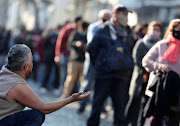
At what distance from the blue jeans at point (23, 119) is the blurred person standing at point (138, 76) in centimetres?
322

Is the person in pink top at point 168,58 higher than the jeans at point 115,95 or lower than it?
→ higher

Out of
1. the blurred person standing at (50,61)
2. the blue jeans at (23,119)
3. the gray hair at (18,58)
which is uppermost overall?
the gray hair at (18,58)

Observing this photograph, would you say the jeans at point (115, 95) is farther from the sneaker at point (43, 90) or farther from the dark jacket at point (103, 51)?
the sneaker at point (43, 90)

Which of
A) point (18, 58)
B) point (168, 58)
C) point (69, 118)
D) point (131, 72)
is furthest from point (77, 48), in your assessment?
point (18, 58)

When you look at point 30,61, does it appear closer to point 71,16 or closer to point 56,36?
point 56,36

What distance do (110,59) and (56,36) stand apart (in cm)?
659

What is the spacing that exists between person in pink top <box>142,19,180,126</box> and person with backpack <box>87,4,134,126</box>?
1.57ft

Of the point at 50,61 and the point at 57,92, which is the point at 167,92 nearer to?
the point at 57,92

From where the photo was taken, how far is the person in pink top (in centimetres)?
596

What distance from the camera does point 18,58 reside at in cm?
443

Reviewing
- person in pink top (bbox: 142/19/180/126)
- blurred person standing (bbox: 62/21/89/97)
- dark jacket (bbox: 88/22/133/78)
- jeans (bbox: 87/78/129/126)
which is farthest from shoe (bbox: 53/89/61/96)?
person in pink top (bbox: 142/19/180/126)

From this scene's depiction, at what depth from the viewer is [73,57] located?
10.4 metres

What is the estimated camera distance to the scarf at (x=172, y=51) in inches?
236

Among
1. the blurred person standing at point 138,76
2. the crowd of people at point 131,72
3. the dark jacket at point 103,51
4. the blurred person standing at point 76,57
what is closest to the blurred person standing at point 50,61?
the blurred person standing at point 76,57
